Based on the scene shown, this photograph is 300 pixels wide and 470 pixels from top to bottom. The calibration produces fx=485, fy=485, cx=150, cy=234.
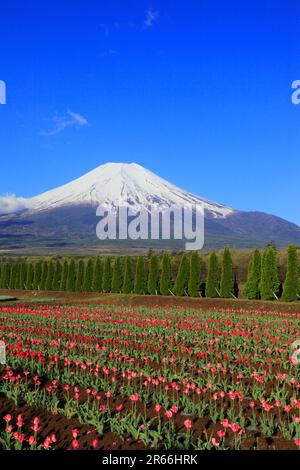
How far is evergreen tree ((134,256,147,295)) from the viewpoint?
40.3m

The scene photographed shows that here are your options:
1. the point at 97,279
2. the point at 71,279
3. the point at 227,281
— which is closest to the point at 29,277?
the point at 71,279

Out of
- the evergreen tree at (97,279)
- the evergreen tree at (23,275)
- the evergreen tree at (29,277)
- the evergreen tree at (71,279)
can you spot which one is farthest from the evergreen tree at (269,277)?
the evergreen tree at (23,275)

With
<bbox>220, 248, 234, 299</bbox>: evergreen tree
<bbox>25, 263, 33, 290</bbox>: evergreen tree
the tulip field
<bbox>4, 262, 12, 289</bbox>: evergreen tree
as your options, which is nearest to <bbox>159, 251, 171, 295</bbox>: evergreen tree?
<bbox>220, 248, 234, 299</bbox>: evergreen tree

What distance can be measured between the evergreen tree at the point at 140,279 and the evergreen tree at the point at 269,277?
1120cm

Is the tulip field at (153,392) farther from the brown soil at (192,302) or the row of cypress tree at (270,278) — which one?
the row of cypress tree at (270,278)

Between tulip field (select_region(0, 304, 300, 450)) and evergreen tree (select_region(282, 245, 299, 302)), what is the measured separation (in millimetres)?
14237

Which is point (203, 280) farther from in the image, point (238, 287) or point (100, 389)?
point (100, 389)

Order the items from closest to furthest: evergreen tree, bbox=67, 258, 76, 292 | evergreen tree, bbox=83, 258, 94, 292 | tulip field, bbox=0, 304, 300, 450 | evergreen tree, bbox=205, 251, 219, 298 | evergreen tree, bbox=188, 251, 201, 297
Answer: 1. tulip field, bbox=0, 304, 300, 450
2. evergreen tree, bbox=205, 251, 219, 298
3. evergreen tree, bbox=188, 251, 201, 297
4. evergreen tree, bbox=83, 258, 94, 292
5. evergreen tree, bbox=67, 258, 76, 292

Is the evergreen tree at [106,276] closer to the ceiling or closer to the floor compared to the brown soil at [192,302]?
closer to the ceiling

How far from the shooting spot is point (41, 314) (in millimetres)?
23266

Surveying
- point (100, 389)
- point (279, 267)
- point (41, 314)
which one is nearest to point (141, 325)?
point (41, 314)

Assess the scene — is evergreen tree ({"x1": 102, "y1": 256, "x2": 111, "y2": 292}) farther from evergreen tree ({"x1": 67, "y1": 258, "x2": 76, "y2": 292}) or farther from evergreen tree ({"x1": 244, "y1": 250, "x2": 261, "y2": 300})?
evergreen tree ({"x1": 244, "y1": 250, "x2": 261, "y2": 300})

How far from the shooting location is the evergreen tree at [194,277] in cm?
3681
